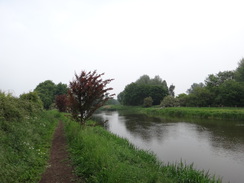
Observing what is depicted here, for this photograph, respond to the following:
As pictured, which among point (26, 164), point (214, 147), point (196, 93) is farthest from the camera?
point (196, 93)

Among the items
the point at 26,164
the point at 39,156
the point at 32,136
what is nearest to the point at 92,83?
the point at 32,136

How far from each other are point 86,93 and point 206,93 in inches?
1394

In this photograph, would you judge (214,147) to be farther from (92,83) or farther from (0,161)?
(0,161)

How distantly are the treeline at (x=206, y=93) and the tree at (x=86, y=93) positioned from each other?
98.3ft

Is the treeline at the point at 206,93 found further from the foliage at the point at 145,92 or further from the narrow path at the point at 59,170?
the narrow path at the point at 59,170

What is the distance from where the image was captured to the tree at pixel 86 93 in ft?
31.8

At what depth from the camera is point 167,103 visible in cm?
4897

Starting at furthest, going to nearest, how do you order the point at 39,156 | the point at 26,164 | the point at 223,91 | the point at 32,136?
the point at 223,91 → the point at 32,136 → the point at 39,156 → the point at 26,164

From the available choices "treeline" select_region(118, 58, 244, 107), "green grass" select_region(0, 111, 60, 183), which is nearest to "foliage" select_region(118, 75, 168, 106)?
"treeline" select_region(118, 58, 244, 107)

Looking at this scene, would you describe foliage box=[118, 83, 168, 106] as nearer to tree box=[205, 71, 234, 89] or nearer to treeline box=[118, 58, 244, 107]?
treeline box=[118, 58, 244, 107]

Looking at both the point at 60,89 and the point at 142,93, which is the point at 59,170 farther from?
the point at 142,93

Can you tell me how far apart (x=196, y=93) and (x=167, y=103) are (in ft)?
29.6

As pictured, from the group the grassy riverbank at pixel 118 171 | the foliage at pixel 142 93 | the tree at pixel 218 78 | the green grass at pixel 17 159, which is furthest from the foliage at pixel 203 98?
the green grass at pixel 17 159

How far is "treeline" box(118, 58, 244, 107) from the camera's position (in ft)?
109
